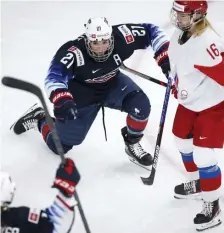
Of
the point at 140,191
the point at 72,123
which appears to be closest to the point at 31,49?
the point at 72,123

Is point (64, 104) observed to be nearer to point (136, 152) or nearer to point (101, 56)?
point (101, 56)

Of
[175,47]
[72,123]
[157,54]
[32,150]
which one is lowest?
[32,150]

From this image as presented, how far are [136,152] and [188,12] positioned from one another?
0.91 m

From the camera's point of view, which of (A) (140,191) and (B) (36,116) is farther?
(B) (36,116)

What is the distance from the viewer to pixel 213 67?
7.20 feet

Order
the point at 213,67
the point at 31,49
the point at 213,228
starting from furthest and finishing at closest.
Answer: the point at 31,49 → the point at 213,228 → the point at 213,67

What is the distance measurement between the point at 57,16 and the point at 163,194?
7.88 feet

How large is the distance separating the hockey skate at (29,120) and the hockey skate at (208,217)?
1028mm

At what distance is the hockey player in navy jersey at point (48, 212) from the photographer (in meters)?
1.82

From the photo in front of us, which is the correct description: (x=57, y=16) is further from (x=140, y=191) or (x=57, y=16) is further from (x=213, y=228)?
(x=213, y=228)

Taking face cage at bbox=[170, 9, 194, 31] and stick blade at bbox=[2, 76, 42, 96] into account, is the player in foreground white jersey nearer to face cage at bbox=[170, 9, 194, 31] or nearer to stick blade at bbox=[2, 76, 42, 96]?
face cage at bbox=[170, 9, 194, 31]

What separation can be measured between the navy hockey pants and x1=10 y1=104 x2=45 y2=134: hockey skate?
258mm

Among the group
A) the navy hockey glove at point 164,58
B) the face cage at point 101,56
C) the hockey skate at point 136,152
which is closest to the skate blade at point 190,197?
the hockey skate at point 136,152

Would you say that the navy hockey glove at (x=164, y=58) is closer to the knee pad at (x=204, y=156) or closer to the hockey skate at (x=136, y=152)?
the hockey skate at (x=136, y=152)
